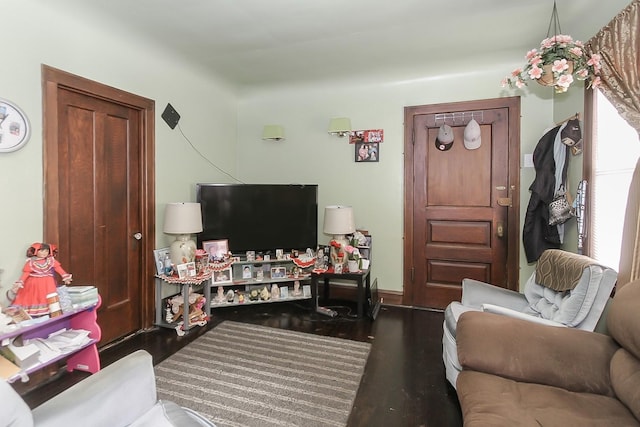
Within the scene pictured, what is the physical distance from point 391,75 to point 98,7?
2.54 m

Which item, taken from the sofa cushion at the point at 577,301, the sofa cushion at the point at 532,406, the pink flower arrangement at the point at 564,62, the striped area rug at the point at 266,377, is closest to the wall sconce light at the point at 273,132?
the striped area rug at the point at 266,377

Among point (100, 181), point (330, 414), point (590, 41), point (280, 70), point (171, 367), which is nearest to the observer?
point (330, 414)

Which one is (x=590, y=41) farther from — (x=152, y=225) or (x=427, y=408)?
(x=152, y=225)

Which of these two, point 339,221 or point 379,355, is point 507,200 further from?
point 379,355

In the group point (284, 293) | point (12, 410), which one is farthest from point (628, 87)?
point (284, 293)

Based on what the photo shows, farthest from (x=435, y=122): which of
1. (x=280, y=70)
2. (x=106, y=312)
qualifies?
(x=106, y=312)

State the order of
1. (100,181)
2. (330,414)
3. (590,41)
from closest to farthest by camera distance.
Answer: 1. (330,414)
2. (590,41)
3. (100,181)

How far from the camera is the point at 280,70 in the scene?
3.40 metres

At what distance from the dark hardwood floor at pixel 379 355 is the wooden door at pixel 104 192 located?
17.2 inches

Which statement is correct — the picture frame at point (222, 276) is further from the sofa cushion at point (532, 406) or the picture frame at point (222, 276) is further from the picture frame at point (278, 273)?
the sofa cushion at point (532, 406)

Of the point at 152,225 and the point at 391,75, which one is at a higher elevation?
the point at 391,75

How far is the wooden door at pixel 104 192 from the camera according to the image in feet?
7.55

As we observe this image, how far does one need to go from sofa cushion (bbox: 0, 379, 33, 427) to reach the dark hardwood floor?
1430 mm

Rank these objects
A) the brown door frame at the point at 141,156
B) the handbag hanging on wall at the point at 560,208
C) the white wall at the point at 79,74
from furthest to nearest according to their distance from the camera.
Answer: the handbag hanging on wall at the point at 560,208, the brown door frame at the point at 141,156, the white wall at the point at 79,74
